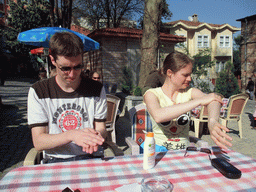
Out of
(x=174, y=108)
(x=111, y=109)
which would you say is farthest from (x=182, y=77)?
(x=111, y=109)

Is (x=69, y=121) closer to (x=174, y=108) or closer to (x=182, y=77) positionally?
(x=174, y=108)

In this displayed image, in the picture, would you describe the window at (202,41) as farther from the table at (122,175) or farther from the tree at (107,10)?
the table at (122,175)

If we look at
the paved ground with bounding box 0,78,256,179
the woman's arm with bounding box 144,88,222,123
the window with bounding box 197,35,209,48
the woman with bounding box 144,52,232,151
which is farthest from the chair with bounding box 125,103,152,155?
the window with bounding box 197,35,209,48

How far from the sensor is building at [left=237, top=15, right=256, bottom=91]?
74.2 ft

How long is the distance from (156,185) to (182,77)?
1.37m

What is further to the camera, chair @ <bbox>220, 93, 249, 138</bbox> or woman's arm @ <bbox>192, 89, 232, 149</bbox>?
chair @ <bbox>220, 93, 249, 138</bbox>

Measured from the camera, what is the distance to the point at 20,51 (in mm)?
22391

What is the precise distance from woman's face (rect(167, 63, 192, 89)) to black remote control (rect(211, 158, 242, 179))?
3.23 feet

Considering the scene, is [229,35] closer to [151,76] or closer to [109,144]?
[151,76]

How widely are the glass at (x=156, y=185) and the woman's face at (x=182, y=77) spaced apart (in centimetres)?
129

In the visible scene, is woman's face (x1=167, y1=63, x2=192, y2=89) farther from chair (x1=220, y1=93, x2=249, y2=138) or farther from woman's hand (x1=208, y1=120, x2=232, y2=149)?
chair (x1=220, y1=93, x2=249, y2=138)

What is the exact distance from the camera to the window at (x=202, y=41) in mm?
28663

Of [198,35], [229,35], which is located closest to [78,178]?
[198,35]

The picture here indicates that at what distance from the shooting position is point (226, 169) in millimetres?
1420
